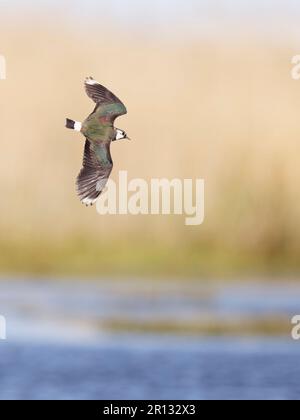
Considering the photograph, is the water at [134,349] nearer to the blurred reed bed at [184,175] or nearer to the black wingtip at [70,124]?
the blurred reed bed at [184,175]

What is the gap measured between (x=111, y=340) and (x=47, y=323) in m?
1.30

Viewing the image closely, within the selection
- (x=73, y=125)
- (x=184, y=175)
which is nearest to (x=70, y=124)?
(x=73, y=125)

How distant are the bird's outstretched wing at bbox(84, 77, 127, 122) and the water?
7.57 metres

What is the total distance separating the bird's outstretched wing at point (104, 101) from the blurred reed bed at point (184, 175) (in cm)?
980

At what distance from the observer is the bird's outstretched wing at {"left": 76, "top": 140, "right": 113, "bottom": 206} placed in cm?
750

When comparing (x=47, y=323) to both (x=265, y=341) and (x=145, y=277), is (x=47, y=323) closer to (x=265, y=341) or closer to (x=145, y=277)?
(x=265, y=341)

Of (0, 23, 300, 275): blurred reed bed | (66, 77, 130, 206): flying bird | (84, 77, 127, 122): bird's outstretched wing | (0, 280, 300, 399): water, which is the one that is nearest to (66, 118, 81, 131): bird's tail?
(66, 77, 130, 206): flying bird

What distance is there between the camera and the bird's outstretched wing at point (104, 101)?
790 centimetres

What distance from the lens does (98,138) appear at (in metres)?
7.85

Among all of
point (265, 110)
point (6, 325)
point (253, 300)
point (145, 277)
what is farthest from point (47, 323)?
point (265, 110)

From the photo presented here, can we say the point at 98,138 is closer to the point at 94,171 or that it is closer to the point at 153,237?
the point at 94,171

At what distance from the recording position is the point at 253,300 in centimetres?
2172

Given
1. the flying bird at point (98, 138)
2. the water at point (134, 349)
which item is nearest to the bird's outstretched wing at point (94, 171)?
the flying bird at point (98, 138)

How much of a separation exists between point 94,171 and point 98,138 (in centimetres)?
21
